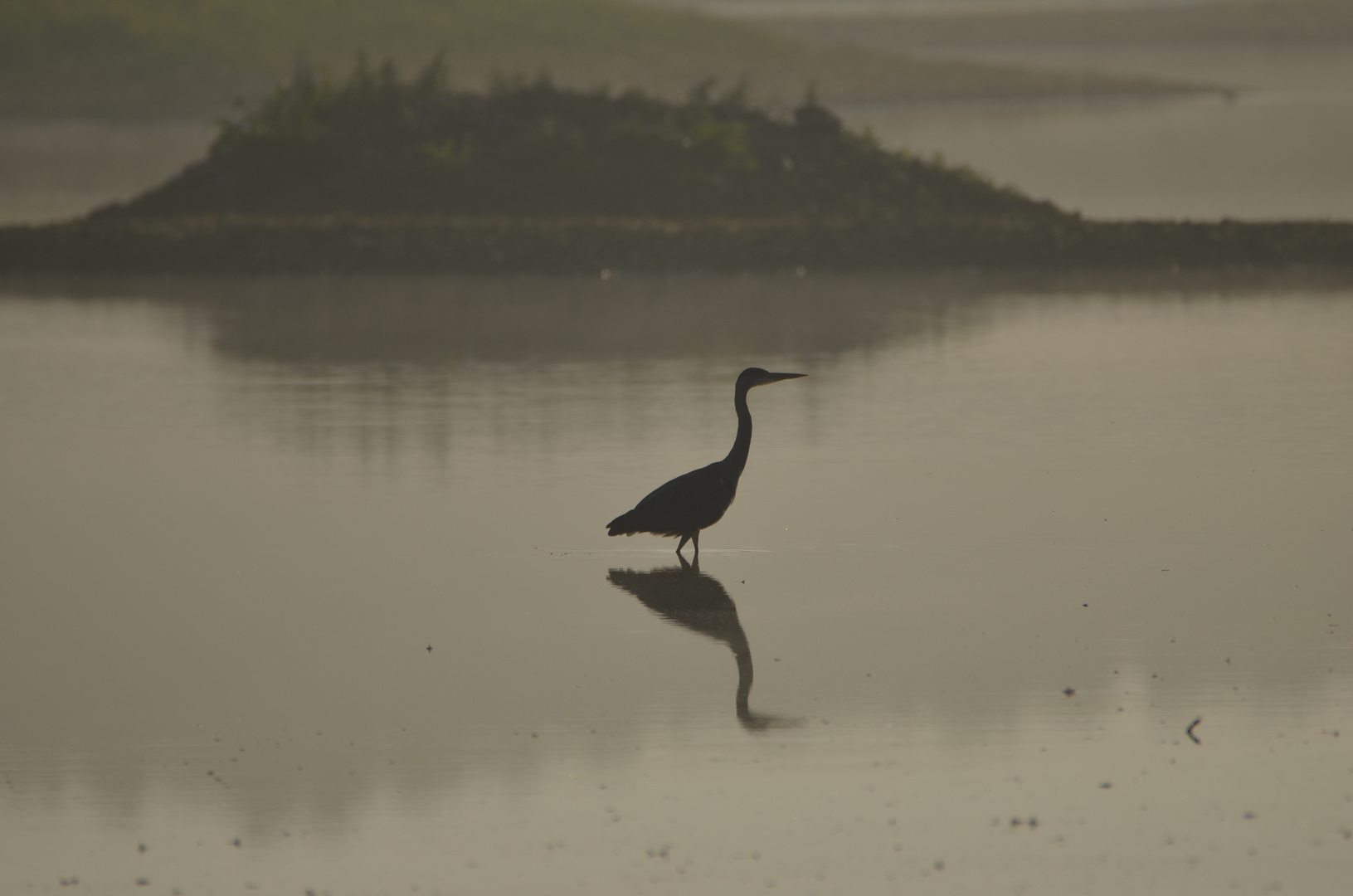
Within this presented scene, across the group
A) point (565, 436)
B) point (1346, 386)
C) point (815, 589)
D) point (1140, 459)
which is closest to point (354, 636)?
point (815, 589)

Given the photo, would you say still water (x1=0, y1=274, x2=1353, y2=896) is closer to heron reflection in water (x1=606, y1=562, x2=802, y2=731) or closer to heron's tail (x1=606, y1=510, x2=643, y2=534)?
heron reflection in water (x1=606, y1=562, x2=802, y2=731)

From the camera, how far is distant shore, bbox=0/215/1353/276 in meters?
25.8

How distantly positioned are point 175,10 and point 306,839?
7586cm

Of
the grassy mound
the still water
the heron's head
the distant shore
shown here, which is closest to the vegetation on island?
the grassy mound

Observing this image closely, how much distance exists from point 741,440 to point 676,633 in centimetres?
162

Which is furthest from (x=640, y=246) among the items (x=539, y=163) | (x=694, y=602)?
(x=694, y=602)

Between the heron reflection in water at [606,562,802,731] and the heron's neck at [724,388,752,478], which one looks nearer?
the heron reflection in water at [606,562,802,731]

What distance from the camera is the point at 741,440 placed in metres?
9.19

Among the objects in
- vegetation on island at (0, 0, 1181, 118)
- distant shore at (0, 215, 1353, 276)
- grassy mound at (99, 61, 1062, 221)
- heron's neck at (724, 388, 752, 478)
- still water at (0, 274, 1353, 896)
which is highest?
vegetation on island at (0, 0, 1181, 118)

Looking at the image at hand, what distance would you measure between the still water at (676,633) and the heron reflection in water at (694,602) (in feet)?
0.09

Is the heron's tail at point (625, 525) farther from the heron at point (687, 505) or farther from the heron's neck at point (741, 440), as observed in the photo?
the heron's neck at point (741, 440)

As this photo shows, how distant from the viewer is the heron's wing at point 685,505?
29.1 feet

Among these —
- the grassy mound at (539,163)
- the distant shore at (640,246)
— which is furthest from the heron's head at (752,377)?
the grassy mound at (539,163)

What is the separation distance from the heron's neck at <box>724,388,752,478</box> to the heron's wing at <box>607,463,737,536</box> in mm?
118
